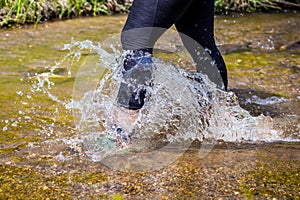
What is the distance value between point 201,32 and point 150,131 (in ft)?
1.93

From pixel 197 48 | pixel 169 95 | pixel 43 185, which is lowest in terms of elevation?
pixel 43 185

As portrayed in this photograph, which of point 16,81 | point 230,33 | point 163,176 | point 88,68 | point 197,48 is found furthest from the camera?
point 230,33

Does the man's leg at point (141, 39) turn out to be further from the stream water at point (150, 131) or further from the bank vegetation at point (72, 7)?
the bank vegetation at point (72, 7)

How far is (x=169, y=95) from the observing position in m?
2.61

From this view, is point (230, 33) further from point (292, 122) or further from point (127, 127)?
point (127, 127)

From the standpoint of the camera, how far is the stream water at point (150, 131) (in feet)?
6.01

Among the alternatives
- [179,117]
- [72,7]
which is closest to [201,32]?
[179,117]

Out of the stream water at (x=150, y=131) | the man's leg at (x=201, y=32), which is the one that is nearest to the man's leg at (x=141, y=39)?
the stream water at (x=150, y=131)

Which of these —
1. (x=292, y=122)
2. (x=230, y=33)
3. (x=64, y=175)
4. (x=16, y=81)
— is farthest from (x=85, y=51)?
(x=64, y=175)

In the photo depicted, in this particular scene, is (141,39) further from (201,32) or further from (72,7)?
(72,7)

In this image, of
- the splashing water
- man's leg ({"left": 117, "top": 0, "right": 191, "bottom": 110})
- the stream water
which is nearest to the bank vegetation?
the stream water

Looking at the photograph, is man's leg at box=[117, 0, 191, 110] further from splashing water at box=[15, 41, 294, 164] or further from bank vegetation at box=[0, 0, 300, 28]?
bank vegetation at box=[0, 0, 300, 28]

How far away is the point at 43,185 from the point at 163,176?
0.48m

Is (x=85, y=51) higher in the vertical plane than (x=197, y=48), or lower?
lower
